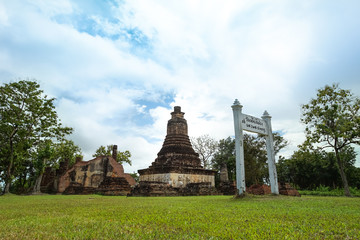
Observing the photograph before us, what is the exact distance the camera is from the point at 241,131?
27.6 ft

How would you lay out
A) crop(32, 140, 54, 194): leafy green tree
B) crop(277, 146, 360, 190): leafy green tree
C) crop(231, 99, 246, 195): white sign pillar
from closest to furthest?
crop(231, 99, 246, 195): white sign pillar < crop(32, 140, 54, 194): leafy green tree < crop(277, 146, 360, 190): leafy green tree

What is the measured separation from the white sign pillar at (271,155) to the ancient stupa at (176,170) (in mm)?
6813

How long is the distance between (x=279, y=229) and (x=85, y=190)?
1875 centimetres

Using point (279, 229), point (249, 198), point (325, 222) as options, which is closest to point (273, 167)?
point (249, 198)

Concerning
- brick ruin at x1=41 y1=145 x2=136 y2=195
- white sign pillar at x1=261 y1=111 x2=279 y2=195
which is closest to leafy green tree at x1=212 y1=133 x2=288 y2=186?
brick ruin at x1=41 y1=145 x2=136 y2=195

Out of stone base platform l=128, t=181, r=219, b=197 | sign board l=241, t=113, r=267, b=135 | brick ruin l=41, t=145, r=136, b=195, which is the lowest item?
stone base platform l=128, t=181, r=219, b=197

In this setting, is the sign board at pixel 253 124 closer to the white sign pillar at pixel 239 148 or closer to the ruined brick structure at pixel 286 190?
the white sign pillar at pixel 239 148

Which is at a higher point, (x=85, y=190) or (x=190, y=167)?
(x=190, y=167)

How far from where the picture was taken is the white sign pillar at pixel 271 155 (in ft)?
30.3

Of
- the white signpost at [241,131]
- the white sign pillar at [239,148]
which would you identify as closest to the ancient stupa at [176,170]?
the white signpost at [241,131]

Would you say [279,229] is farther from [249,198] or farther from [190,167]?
[190,167]

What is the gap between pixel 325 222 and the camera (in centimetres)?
332

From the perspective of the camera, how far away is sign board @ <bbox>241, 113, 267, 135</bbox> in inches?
341

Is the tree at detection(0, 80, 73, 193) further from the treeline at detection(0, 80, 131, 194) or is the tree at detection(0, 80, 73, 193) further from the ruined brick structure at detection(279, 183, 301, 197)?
the ruined brick structure at detection(279, 183, 301, 197)
